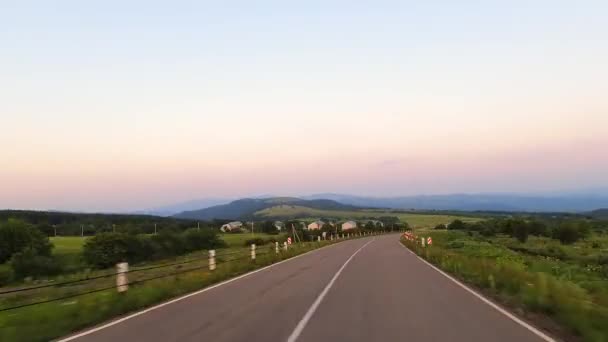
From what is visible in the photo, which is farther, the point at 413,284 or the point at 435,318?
the point at 413,284

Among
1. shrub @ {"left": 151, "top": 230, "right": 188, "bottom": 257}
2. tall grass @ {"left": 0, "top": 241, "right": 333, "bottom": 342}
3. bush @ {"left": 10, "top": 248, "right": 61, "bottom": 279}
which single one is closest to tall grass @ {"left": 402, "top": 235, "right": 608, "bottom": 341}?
tall grass @ {"left": 0, "top": 241, "right": 333, "bottom": 342}

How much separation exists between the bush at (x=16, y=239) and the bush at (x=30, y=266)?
12.1 meters

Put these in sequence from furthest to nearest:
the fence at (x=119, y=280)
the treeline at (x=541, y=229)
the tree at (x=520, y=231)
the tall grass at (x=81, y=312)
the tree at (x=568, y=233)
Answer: the tree at (x=520, y=231) → the treeline at (x=541, y=229) → the tree at (x=568, y=233) → the fence at (x=119, y=280) → the tall grass at (x=81, y=312)

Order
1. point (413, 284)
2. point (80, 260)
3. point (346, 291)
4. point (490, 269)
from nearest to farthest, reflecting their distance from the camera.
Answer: point (346, 291) → point (413, 284) → point (490, 269) → point (80, 260)

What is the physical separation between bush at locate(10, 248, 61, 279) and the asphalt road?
1600 inches

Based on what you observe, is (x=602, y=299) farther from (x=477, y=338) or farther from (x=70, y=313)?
(x=70, y=313)

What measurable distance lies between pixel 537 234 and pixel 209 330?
4654 inches

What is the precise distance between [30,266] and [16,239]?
56.7 ft

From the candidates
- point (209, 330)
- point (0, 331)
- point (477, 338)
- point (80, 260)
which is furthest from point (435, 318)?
point (80, 260)

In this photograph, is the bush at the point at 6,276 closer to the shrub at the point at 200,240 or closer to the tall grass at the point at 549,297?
the shrub at the point at 200,240

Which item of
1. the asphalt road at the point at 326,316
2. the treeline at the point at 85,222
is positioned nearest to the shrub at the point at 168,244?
the treeline at the point at 85,222

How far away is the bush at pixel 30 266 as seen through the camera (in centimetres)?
5116

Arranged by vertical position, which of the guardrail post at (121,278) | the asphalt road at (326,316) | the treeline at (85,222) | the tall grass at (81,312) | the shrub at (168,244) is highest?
the treeline at (85,222)

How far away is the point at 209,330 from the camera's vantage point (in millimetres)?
9688
